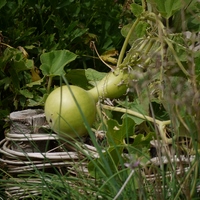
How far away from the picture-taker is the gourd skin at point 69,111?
1.55 meters

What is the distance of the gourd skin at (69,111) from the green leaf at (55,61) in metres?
0.16

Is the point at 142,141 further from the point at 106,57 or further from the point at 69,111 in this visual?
the point at 106,57

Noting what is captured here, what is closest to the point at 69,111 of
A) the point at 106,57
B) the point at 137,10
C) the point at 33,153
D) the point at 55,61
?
the point at 33,153

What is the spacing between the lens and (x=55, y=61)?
1.76 m

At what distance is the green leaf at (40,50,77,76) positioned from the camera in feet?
5.72

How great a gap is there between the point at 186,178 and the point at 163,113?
1.90 feet

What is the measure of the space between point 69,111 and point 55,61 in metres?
0.26

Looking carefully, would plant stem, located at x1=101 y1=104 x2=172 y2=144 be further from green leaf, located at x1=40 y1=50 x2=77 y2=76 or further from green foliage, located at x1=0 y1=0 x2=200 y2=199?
green leaf, located at x1=40 y1=50 x2=77 y2=76

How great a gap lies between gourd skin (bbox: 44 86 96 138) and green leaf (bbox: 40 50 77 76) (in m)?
0.16

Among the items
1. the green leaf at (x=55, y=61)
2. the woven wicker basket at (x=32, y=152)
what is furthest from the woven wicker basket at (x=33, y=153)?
the green leaf at (x=55, y=61)

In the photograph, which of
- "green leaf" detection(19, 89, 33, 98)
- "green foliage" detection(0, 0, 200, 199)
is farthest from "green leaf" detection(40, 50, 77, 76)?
"green leaf" detection(19, 89, 33, 98)

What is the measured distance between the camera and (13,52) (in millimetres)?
1841

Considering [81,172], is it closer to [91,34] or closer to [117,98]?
[117,98]

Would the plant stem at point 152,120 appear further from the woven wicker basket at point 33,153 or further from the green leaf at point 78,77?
the green leaf at point 78,77
